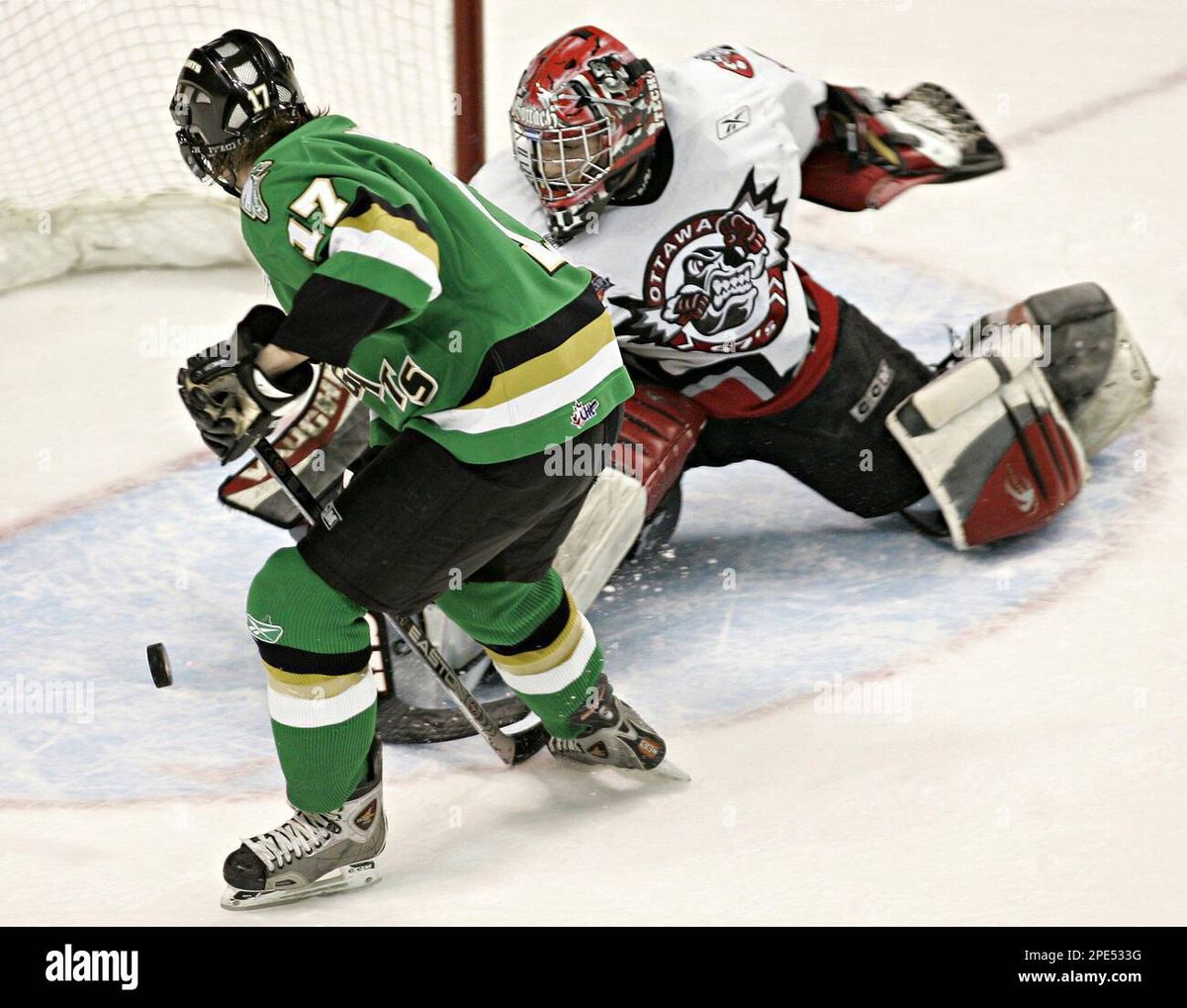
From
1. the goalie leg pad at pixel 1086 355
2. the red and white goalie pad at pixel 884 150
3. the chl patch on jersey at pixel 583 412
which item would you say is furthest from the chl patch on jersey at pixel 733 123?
the chl patch on jersey at pixel 583 412

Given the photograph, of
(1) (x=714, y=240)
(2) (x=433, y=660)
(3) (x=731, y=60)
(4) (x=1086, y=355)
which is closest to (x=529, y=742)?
(2) (x=433, y=660)

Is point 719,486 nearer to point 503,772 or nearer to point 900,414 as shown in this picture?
point 900,414

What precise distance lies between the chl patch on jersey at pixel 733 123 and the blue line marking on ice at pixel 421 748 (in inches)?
31.5

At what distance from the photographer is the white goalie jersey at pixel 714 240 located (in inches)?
114

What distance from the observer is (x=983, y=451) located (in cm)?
316

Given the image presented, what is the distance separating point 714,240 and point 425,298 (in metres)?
1.07

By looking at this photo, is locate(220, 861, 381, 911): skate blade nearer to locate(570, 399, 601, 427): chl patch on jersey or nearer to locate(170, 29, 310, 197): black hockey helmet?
locate(570, 399, 601, 427): chl patch on jersey

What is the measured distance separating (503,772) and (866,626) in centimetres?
72

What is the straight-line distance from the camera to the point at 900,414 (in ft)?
10.4

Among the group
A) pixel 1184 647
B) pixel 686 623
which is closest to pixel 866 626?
pixel 686 623

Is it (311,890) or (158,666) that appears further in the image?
(158,666)

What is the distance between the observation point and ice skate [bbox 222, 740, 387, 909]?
2.29 m

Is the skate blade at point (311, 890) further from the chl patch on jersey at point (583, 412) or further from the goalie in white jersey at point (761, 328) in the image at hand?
the chl patch on jersey at point (583, 412)

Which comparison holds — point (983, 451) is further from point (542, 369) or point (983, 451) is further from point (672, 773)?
point (542, 369)
